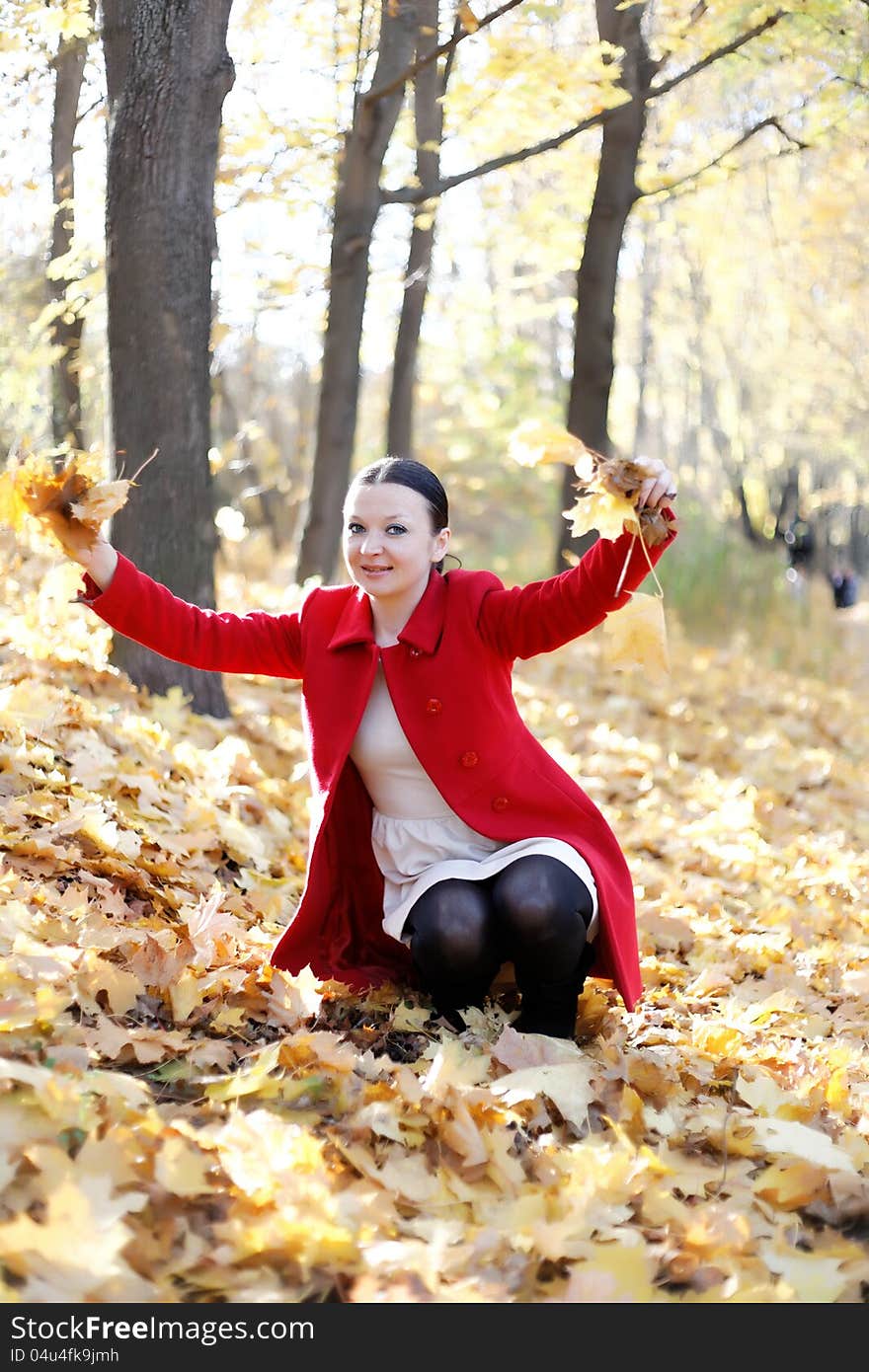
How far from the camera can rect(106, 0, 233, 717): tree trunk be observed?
15.3ft

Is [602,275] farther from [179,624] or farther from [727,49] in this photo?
[179,624]

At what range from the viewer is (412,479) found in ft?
9.57

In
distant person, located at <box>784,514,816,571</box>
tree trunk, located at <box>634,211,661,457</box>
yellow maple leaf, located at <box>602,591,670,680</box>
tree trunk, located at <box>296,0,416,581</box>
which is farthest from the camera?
tree trunk, located at <box>634,211,661,457</box>

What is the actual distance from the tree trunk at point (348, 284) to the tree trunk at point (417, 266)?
677 mm

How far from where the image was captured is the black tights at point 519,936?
8.96 feet

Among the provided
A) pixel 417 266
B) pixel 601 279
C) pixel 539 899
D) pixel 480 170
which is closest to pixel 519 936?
pixel 539 899

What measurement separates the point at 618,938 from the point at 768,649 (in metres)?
8.08

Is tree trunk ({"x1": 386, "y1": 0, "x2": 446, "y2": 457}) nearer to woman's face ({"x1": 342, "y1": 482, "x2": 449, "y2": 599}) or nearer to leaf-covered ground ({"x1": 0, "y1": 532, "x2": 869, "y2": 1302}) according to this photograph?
leaf-covered ground ({"x1": 0, "y1": 532, "x2": 869, "y2": 1302})

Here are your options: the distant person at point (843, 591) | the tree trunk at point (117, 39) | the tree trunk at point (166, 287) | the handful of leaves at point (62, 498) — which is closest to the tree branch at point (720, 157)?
the tree trunk at point (166, 287)

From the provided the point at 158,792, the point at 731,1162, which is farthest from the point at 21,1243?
the point at 158,792

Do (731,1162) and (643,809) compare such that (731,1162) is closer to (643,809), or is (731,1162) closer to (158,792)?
(158,792)

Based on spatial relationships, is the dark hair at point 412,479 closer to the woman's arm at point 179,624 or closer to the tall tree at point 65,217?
the woman's arm at point 179,624

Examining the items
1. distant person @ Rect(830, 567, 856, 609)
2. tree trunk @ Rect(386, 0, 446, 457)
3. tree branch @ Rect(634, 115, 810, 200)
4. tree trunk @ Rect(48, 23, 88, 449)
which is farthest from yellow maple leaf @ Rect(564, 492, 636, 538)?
distant person @ Rect(830, 567, 856, 609)

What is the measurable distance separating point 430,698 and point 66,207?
425cm
